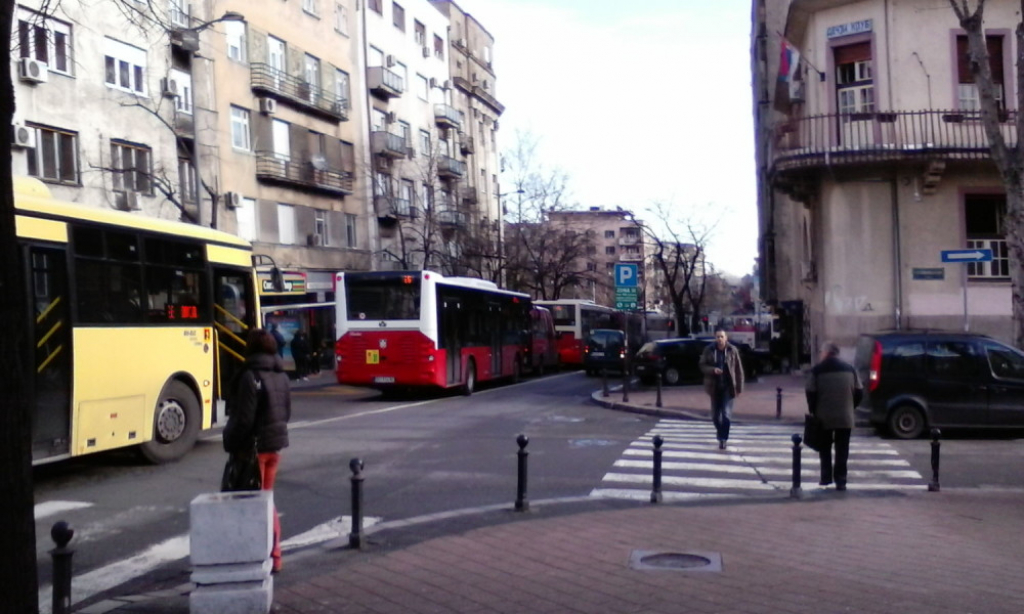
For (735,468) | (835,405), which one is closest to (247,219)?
(735,468)

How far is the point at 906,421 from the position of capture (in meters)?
16.9

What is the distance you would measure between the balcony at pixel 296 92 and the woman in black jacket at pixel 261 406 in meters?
32.4

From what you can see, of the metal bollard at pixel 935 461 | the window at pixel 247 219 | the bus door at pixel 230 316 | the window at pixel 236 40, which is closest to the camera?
the metal bollard at pixel 935 461

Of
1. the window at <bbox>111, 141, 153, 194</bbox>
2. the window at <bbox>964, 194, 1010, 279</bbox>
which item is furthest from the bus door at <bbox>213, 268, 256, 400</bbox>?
the window at <bbox>964, 194, 1010, 279</bbox>

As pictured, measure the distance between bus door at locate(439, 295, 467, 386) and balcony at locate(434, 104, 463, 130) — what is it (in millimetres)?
33161

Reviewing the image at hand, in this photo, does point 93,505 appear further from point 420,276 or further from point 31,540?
point 420,276

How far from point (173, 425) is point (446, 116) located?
45.6 meters

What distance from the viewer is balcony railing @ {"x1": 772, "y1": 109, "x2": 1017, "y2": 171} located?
953 inches

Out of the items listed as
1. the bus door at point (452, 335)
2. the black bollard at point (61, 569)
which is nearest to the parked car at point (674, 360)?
the bus door at point (452, 335)

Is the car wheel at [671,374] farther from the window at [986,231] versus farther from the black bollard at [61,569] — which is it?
the black bollard at [61,569]

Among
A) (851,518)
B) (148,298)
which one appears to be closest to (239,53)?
(148,298)

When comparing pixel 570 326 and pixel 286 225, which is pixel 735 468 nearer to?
pixel 286 225

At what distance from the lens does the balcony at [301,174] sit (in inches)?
1529

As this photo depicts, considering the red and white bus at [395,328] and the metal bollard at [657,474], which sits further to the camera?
the red and white bus at [395,328]
